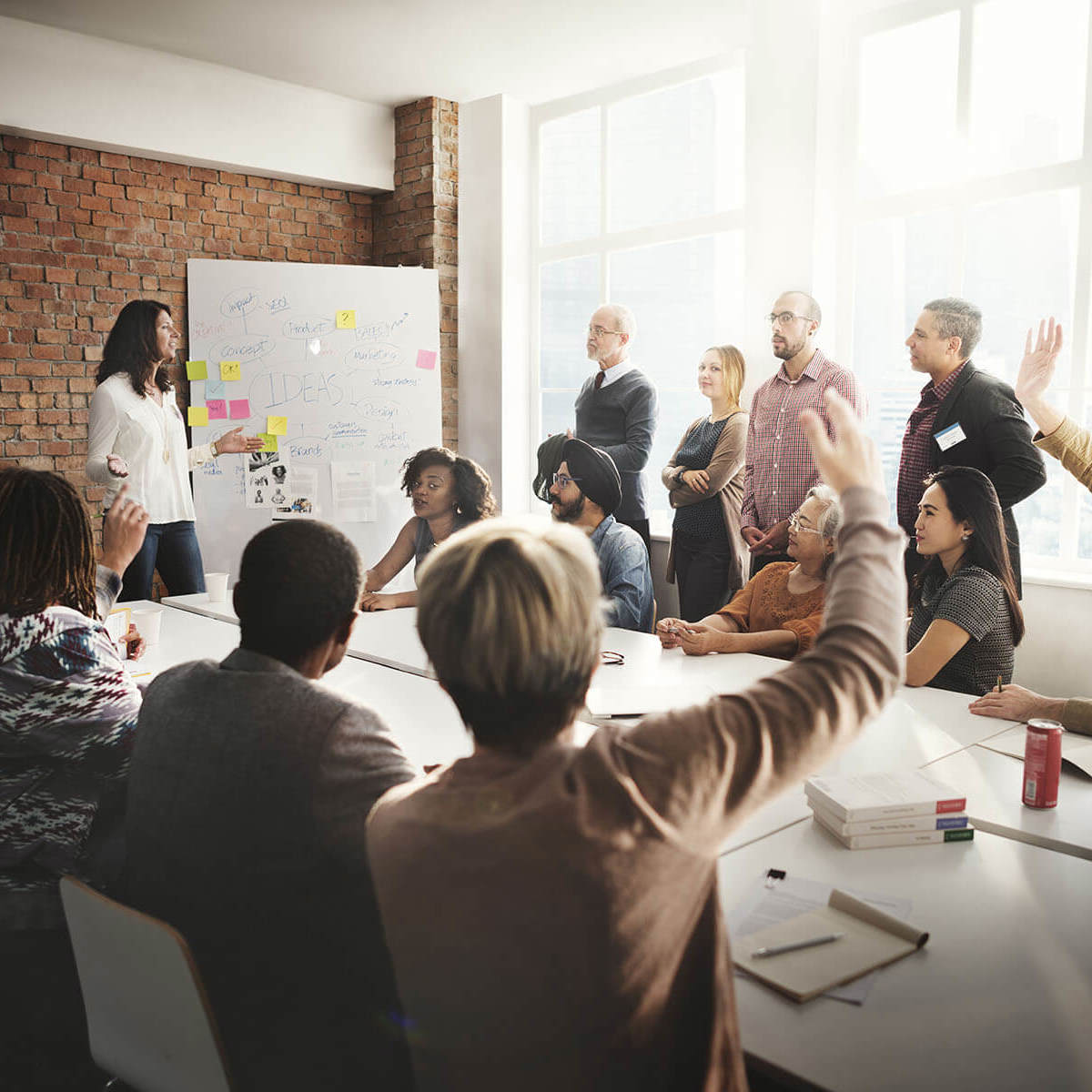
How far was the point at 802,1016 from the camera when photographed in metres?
1.15

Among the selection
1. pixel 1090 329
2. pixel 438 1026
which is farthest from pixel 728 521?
pixel 438 1026

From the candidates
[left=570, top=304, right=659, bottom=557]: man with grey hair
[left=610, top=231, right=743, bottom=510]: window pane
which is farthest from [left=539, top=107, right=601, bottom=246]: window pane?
[left=570, top=304, right=659, bottom=557]: man with grey hair

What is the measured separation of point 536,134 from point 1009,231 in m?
3.02

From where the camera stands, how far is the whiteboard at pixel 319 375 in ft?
18.2

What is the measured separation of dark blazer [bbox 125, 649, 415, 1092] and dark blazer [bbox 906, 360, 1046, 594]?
2.78 metres

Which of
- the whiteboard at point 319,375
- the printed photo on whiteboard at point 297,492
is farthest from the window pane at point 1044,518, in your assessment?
the printed photo on whiteboard at point 297,492

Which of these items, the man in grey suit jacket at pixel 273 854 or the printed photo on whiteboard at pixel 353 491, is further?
the printed photo on whiteboard at pixel 353 491

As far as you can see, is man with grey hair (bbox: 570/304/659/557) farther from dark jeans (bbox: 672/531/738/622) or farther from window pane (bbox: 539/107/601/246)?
window pane (bbox: 539/107/601/246)

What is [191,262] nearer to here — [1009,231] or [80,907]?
[1009,231]

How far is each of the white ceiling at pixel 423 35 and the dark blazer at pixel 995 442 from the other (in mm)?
2291

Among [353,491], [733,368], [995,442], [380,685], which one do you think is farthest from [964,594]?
[353,491]

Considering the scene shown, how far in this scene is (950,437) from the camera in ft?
11.9

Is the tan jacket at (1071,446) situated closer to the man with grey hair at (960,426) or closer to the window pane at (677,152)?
the man with grey hair at (960,426)

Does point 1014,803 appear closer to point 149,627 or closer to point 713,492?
point 149,627
